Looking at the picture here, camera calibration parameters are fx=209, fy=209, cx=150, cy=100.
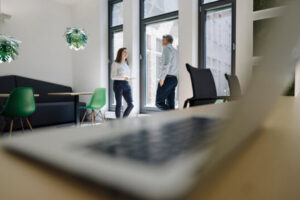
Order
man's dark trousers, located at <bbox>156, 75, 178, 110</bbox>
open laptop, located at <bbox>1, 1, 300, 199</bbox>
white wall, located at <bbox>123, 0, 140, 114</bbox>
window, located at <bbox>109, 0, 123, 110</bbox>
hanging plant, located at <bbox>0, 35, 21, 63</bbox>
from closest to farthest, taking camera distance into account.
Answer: open laptop, located at <bbox>1, 1, 300, 199</bbox>, hanging plant, located at <bbox>0, 35, 21, 63</bbox>, man's dark trousers, located at <bbox>156, 75, 178, 110</bbox>, white wall, located at <bbox>123, 0, 140, 114</bbox>, window, located at <bbox>109, 0, 123, 110</bbox>

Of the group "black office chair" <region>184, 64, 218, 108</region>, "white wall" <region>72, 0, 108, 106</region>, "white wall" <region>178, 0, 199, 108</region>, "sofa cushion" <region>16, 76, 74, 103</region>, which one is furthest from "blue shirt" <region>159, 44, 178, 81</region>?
"sofa cushion" <region>16, 76, 74, 103</region>

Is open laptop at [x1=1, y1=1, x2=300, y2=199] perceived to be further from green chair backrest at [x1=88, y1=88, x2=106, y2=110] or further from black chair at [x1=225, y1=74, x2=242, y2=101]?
green chair backrest at [x1=88, y1=88, x2=106, y2=110]

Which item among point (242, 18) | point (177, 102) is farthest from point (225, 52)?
point (177, 102)

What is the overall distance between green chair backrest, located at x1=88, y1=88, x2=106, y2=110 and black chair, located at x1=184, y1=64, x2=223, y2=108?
254 centimetres

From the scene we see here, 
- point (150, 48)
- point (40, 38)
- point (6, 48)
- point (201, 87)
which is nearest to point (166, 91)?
point (150, 48)

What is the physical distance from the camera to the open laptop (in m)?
0.10

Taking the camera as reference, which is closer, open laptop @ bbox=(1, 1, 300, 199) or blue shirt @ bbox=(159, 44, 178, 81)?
open laptop @ bbox=(1, 1, 300, 199)

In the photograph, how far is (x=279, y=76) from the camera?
10 cm

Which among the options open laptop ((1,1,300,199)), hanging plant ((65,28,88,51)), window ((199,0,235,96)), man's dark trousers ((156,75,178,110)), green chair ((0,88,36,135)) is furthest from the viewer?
hanging plant ((65,28,88,51))

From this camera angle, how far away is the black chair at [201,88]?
1.70 metres

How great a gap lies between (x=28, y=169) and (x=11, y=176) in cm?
1

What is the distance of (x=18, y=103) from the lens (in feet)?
9.06

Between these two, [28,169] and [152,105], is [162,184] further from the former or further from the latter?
[152,105]

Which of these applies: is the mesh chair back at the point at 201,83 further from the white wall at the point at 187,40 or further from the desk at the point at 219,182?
the desk at the point at 219,182
